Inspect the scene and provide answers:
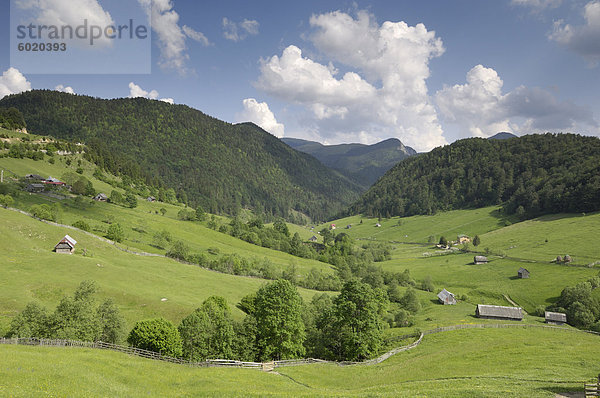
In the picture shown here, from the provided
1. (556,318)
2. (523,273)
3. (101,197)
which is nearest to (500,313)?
(556,318)

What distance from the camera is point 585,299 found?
271ft

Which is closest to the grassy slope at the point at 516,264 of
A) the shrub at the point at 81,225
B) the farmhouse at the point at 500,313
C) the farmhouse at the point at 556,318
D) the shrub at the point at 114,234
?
the farmhouse at the point at 500,313

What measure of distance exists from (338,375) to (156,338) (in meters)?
25.2

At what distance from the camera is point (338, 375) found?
135 ft

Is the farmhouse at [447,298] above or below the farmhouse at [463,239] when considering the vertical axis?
below

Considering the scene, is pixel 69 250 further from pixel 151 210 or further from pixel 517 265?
pixel 517 265

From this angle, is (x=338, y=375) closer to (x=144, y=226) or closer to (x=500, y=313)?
(x=500, y=313)

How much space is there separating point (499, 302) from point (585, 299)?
71.1 ft

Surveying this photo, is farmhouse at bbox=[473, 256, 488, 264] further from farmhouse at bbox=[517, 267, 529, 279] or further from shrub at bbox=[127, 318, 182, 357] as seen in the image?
shrub at bbox=[127, 318, 182, 357]

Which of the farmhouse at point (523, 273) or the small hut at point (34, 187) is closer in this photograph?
the farmhouse at point (523, 273)

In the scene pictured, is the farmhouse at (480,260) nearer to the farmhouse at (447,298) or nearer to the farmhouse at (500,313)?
the farmhouse at (447,298)

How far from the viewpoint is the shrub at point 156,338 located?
Answer: 42312 mm

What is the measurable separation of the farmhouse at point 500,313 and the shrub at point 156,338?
76757 millimetres

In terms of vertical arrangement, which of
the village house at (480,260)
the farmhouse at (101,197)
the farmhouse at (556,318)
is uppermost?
the farmhouse at (101,197)
